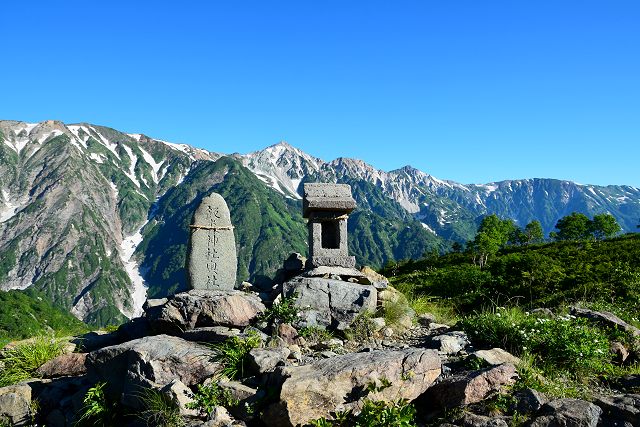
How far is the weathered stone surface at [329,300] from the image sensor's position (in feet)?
39.4

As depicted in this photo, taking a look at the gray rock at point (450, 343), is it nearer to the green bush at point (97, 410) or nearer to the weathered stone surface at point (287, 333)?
the weathered stone surface at point (287, 333)

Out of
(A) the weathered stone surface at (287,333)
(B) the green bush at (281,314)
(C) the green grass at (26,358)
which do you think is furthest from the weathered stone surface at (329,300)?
(C) the green grass at (26,358)

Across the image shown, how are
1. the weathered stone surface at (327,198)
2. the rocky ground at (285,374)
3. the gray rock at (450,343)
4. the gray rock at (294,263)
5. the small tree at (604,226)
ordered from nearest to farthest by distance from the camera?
the rocky ground at (285,374) < the gray rock at (450,343) < the gray rock at (294,263) < the weathered stone surface at (327,198) < the small tree at (604,226)

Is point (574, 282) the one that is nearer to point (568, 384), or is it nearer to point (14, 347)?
point (568, 384)

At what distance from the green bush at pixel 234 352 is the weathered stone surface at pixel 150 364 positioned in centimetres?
19

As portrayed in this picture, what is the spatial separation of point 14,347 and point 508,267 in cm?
2876

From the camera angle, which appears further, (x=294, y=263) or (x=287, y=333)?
(x=294, y=263)

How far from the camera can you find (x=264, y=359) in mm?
9203

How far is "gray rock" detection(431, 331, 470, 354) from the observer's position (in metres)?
9.91

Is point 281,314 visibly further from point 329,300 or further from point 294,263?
point 294,263

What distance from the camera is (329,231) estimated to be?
20516 millimetres

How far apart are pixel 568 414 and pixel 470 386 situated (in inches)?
55.5

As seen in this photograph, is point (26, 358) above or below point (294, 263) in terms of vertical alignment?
below

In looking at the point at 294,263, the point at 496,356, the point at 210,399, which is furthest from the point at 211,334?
the point at 294,263
